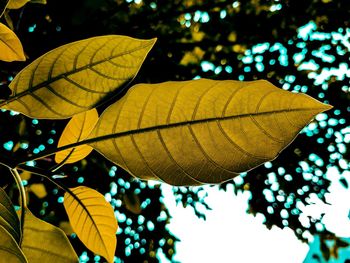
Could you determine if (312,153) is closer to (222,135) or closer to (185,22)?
(185,22)

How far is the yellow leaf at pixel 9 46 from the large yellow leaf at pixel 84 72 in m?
0.10

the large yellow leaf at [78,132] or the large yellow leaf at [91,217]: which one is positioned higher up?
the large yellow leaf at [78,132]

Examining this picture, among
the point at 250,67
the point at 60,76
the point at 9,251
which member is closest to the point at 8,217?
the point at 9,251

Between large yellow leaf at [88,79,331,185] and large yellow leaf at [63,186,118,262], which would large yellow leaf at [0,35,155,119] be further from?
large yellow leaf at [63,186,118,262]

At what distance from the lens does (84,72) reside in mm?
611

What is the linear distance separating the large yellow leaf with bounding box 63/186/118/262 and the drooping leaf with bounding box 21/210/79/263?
13cm

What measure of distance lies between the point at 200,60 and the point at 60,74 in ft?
17.5

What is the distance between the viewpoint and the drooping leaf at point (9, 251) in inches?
17.5

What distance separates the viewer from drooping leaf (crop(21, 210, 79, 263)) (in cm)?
66

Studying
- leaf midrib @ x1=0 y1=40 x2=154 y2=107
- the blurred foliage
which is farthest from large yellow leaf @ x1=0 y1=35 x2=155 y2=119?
the blurred foliage

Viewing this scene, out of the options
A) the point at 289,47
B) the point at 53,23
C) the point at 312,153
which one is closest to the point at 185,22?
the point at 289,47

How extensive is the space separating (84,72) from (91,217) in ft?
1.12

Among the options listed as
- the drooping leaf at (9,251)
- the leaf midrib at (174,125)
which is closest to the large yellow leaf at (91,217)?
the leaf midrib at (174,125)

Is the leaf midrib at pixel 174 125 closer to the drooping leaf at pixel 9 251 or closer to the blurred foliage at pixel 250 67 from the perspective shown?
the drooping leaf at pixel 9 251
